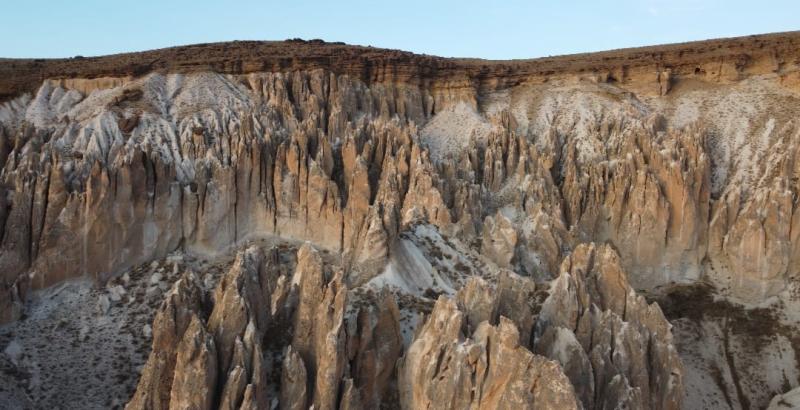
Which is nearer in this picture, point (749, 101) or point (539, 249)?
point (539, 249)

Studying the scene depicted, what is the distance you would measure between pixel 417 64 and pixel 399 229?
3084 centimetres

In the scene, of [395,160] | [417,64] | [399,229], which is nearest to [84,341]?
[399,229]

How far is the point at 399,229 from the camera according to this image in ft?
110

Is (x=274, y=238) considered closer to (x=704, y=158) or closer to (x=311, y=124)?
(x=311, y=124)

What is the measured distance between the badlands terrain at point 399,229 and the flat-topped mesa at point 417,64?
260 mm

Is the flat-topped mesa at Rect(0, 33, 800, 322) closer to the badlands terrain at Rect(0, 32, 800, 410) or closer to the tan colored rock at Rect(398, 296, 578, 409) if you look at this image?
the badlands terrain at Rect(0, 32, 800, 410)

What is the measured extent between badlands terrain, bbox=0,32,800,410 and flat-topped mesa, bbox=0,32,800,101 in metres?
0.26

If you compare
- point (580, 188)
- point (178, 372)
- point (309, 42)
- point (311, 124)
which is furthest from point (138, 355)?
point (309, 42)

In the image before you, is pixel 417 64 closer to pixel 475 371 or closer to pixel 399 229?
pixel 399 229

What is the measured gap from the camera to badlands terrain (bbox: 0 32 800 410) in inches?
891

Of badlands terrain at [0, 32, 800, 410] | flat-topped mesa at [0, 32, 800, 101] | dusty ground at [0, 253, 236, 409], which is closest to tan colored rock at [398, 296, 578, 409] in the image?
badlands terrain at [0, 32, 800, 410]

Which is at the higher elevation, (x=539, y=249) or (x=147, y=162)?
(x=147, y=162)

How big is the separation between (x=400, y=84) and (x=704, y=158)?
26538mm

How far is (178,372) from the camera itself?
20.5 meters
